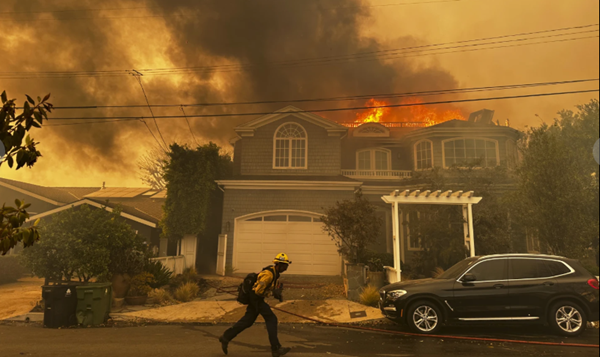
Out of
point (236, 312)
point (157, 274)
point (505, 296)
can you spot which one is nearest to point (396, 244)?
point (505, 296)

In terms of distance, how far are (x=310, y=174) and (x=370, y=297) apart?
8127 mm

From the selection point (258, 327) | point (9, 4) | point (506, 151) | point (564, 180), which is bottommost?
point (258, 327)

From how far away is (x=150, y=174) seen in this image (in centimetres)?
3391

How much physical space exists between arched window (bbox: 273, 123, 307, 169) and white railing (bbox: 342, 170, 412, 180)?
2416mm

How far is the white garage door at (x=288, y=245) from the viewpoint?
15.8m

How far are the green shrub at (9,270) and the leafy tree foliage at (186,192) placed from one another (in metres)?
5.75

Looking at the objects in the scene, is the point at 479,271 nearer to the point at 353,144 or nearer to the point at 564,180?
the point at 564,180

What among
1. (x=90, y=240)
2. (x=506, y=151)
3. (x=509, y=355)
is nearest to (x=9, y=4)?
(x=90, y=240)

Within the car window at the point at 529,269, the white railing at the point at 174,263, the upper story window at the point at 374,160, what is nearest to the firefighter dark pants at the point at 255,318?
the car window at the point at 529,269

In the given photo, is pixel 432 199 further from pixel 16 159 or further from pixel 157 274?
pixel 16 159

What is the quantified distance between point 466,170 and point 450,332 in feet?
27.8

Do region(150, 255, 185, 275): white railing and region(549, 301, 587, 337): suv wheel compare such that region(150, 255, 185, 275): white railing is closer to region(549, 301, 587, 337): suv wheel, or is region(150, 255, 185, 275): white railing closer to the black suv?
the black suv

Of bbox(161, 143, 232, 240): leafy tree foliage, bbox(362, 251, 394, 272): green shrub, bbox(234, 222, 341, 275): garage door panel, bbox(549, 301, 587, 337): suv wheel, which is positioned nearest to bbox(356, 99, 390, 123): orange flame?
bbox(234, 222, 341, 275): garage door panel

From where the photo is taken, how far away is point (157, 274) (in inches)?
471
